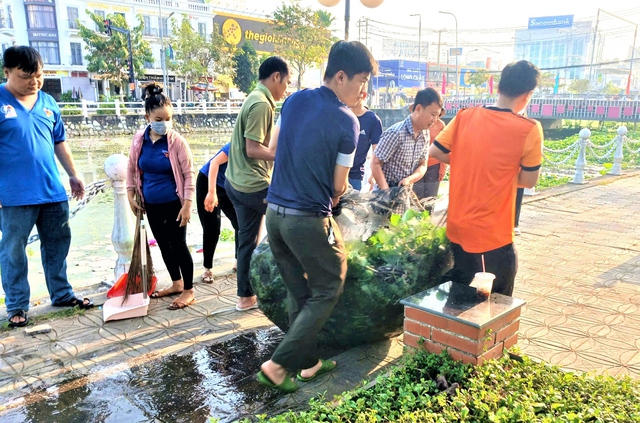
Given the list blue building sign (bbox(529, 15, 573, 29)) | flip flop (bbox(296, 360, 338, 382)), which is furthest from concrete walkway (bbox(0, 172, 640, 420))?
blue building sign (bbox(529, 15, 573, 29))

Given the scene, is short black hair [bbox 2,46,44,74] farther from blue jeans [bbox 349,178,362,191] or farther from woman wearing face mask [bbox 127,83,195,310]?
blue jeans [bbox 349,178,362,191]

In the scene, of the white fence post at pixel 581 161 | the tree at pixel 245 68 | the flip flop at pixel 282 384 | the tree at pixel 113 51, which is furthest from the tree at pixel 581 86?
the flip flop at pixel 282 384

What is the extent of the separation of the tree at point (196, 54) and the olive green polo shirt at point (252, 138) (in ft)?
113

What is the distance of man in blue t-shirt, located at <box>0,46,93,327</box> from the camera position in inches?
128

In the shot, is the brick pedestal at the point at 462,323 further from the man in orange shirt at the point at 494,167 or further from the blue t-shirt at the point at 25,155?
the blue t-shirt at the point at 25,155

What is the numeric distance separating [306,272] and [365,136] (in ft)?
6.48

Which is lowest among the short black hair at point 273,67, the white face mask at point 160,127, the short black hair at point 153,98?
the white face mask at point 160,127

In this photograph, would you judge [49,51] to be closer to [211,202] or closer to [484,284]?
[211,202]

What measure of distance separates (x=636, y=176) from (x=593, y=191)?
278cm

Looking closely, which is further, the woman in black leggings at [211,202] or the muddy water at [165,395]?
the woman in black leggings at [211,202]

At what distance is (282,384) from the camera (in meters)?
2.50

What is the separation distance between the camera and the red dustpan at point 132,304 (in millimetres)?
Answer: 3414

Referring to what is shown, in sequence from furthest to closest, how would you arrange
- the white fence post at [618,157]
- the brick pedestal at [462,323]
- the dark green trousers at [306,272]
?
the white fence post at [618,157]
the dark green trousers at [306,272]
the brick pedestal at [462,323]

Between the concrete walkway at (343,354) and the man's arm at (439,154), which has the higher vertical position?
the man's arm at (439,154)
